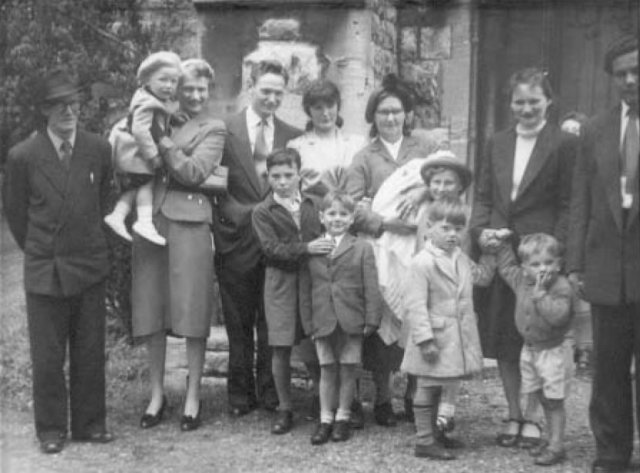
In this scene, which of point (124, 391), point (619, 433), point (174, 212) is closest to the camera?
point (619, 433)

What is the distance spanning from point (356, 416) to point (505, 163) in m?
1.47

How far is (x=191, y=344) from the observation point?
6.36m

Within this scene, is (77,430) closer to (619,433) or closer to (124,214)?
(124,214)

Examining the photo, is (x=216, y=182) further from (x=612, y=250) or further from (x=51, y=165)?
(x=612, y=250)

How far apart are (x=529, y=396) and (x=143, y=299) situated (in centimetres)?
194

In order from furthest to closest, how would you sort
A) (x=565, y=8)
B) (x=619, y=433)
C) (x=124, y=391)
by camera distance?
(x=565, y=8) < (x=124, y=391) < (x=619, y=433)

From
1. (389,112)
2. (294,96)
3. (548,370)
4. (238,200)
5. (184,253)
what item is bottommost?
(548,370)

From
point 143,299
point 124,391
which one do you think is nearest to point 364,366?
point 143,299

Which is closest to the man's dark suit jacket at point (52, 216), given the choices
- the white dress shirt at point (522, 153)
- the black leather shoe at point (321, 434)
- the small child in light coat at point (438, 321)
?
the black leather shoe at point (321, 434)

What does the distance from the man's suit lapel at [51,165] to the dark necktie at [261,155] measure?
101cm

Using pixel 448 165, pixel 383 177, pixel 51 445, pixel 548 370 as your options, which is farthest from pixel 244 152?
pixel 548 370

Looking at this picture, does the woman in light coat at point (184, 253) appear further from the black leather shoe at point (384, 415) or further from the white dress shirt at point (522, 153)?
the white dress shirt at point (522, 153)

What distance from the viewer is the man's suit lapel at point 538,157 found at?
5.80 meters

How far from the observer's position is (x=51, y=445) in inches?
233
